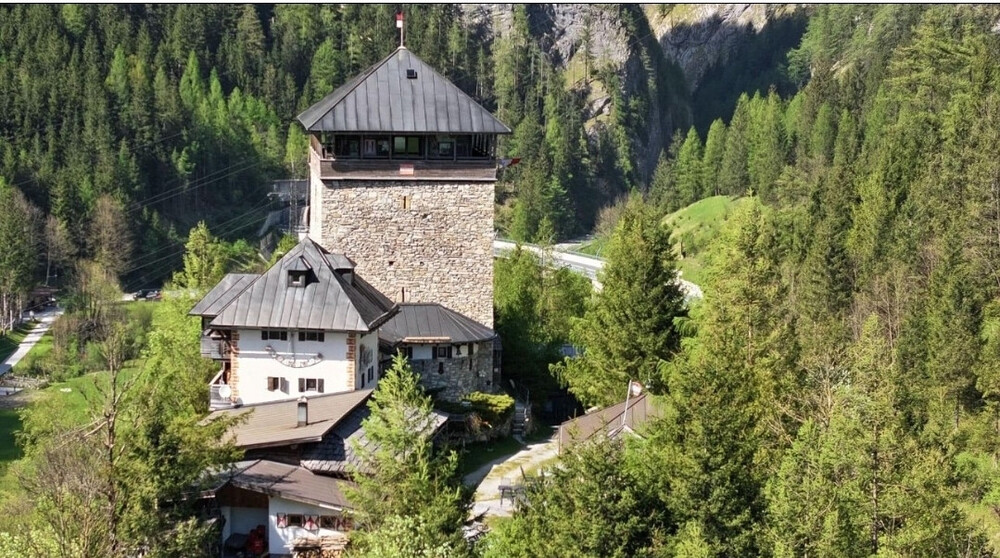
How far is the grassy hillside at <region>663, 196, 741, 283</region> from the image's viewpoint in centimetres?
9288

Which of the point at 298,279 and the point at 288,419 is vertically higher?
the point at 298,279

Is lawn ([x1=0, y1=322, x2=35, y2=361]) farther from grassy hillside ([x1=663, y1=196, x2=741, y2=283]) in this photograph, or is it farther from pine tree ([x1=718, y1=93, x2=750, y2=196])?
pine tree ([x1=718, y1=93, x2=750, y2=196])

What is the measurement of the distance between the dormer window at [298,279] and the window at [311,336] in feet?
5.12

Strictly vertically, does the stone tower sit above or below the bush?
above

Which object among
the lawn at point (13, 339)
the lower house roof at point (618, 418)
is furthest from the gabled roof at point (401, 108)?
the lawn at point (13, 339)

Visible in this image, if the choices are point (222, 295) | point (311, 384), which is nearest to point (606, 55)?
point (222, 295)

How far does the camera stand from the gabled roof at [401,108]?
46312 mm

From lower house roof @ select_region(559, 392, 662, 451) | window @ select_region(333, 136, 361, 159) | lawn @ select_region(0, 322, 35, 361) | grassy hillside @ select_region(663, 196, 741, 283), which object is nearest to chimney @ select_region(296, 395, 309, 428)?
lower house roof @ select_region(559, 392, 662, 451)

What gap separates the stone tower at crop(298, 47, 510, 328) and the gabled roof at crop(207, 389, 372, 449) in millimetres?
8406

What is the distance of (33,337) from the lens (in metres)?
82.3

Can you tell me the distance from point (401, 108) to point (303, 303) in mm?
9559

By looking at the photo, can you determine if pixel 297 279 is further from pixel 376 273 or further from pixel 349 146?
pixel 349 146

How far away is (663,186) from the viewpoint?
121562mm

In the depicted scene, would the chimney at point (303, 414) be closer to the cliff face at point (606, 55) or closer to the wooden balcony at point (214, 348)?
the wooden balcony at point (214, 348)
